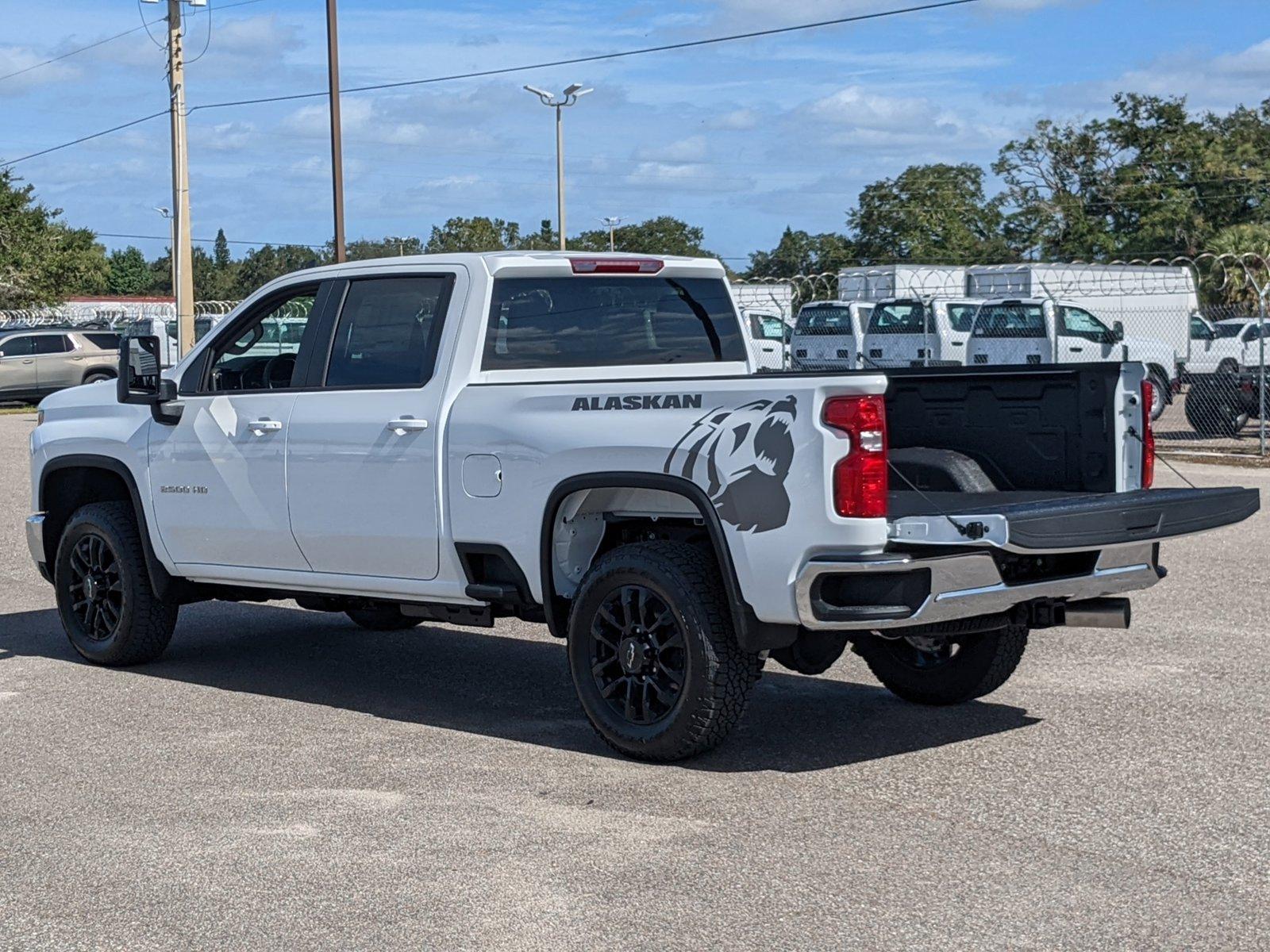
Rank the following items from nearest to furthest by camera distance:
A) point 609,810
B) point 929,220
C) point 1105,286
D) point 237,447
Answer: point 609,810 < point 237,447 < point 1105,286 < point 929,220

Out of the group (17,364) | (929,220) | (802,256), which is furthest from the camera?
(802,256)

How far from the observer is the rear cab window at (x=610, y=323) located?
24.0ft

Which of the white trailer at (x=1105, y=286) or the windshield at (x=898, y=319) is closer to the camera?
the windshield at (x=898, y=319)

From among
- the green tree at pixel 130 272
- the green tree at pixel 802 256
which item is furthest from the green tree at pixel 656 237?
the green tree at pixel 130 272

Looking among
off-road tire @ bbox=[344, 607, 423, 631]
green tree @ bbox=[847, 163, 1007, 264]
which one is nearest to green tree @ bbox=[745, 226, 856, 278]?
green tree @ bbox=[847, 163, 1007, 264]

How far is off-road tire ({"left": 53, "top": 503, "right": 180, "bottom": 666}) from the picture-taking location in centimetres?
850

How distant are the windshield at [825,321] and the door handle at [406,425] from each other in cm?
2390

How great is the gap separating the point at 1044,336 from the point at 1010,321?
25.7 inches

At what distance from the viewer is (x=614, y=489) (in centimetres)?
664

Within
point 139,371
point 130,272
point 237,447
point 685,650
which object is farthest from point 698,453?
point 130,272

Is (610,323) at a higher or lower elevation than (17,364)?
higher

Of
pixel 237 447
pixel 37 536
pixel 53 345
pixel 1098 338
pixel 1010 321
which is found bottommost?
pixel 37 536

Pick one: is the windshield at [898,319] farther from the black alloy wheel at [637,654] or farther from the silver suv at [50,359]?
the black alloy wheel at [637,654]

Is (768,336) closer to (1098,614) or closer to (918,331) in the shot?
(918,331)
